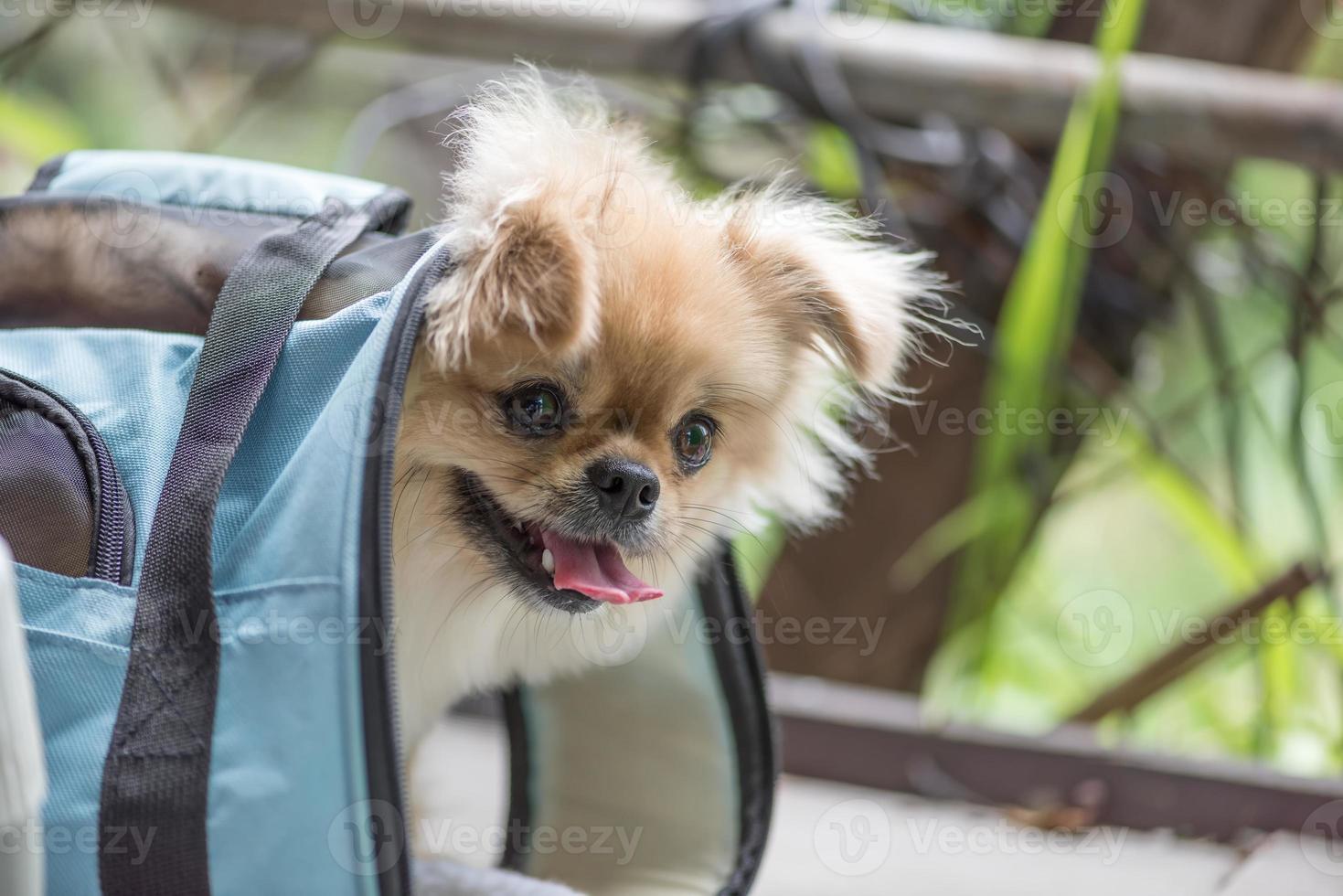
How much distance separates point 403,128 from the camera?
10.8ft

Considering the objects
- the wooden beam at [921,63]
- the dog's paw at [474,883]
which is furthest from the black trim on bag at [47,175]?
the dog's paw at [474,883]

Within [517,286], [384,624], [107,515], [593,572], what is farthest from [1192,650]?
[107,515]

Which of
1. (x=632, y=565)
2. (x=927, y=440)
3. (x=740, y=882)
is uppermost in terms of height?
(x=632, y=565)

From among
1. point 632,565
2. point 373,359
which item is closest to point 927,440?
point 632,565

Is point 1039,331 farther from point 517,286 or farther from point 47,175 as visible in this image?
point 47,175

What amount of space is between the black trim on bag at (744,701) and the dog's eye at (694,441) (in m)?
0.18

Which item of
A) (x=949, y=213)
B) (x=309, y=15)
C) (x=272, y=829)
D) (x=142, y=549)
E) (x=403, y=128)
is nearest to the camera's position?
(x=272, y=829)

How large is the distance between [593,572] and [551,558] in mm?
58

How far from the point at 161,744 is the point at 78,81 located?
155 inches

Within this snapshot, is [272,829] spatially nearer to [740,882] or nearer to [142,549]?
[142,549]

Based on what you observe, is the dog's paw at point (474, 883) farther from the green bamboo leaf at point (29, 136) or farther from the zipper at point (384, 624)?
the green bamboo leaf at point (29, 136)

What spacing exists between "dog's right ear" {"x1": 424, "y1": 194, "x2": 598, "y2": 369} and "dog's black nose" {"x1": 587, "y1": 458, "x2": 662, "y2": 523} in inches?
6.4

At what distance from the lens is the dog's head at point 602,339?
113 cm

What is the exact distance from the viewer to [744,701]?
1.57 metres
